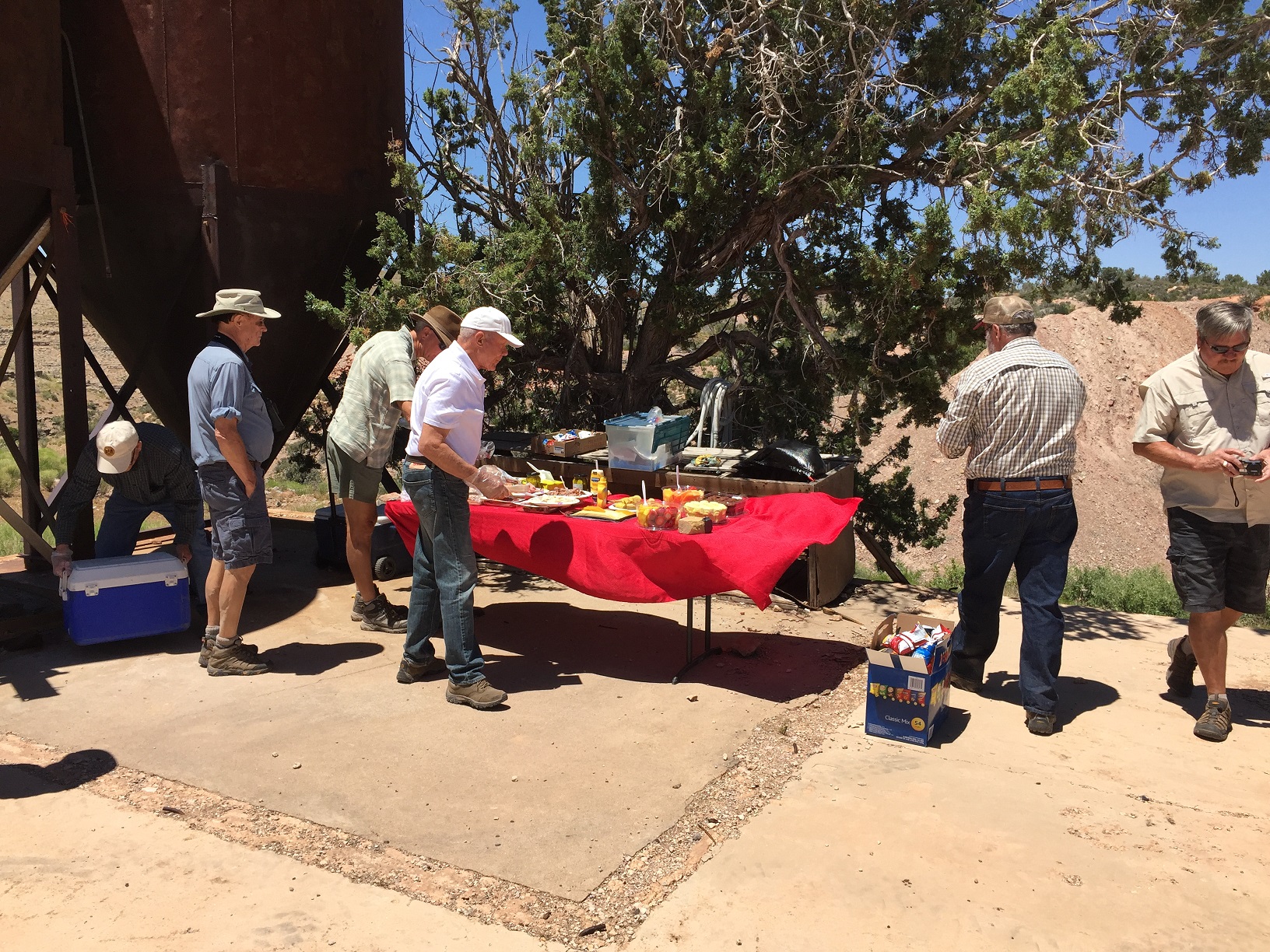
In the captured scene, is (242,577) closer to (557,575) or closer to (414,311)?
(557,575)

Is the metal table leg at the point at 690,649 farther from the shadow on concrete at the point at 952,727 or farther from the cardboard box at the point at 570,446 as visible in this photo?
the cardboard box at the point at 570,446

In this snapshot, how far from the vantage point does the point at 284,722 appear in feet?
14.9

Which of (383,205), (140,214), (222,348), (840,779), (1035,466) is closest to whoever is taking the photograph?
(840,779)

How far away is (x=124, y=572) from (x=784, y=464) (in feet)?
12.9

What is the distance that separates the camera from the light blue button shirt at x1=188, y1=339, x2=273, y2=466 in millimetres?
4828

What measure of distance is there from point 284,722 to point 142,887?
141cm

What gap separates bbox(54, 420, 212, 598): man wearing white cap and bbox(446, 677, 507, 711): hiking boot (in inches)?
70.4

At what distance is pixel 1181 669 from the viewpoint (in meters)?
4.87

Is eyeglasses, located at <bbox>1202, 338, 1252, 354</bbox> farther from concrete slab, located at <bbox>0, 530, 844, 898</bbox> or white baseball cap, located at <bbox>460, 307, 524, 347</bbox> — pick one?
white baseball cap, located at <bbox>460, 307, 524, 347</bbox>

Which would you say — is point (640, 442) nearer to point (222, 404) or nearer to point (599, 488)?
point (599, 488)

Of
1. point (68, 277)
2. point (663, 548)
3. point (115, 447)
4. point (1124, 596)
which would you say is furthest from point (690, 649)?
point (1124, 596)

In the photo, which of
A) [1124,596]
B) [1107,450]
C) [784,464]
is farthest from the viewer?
[1107,450]

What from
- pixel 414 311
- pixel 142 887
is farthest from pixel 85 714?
pixel 414 311

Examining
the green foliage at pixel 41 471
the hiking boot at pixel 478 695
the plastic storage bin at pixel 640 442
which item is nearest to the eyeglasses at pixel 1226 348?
the plastic storage bin at pixel 640 442
